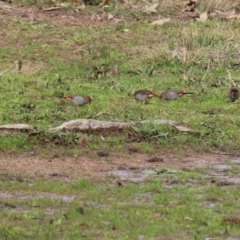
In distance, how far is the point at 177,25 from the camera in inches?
682

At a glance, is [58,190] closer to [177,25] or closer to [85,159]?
[85,159]

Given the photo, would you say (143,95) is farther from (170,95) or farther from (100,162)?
(100,162)

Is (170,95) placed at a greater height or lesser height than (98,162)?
lesser

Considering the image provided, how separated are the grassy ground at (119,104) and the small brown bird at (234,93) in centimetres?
8

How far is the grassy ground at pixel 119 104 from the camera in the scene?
6801 mm

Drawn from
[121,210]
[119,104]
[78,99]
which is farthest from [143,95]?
[121,210]

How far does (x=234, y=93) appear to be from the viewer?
1191 centimetres

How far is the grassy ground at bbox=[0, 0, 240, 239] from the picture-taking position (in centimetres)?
680

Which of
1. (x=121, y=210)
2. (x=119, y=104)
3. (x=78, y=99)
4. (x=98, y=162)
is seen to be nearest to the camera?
(x=121, y=210)

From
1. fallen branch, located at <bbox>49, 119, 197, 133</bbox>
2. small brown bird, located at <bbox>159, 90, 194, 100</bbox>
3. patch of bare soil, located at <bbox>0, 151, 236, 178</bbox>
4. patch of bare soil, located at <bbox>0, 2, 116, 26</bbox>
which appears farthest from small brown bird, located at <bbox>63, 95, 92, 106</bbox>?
patch of bare soil, located at <bbox>0, 2, 116, 26</bbox>

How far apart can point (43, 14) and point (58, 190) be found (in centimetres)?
1045

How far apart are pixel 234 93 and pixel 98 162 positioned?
349 cm

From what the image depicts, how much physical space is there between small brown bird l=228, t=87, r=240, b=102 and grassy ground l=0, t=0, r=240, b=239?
0.25 feet

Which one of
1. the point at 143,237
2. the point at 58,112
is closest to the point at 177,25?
the point at 58,112
